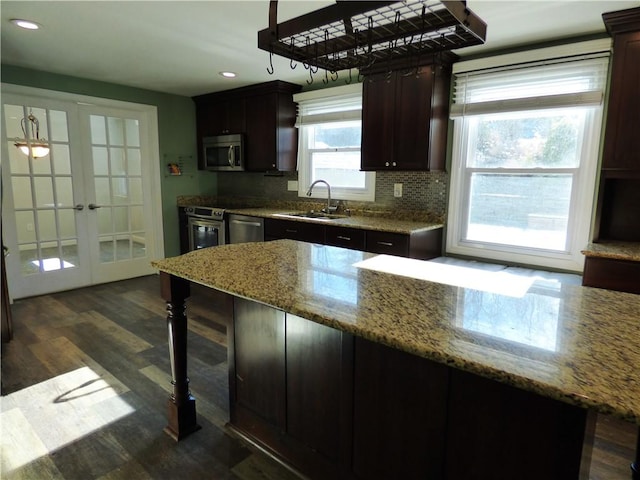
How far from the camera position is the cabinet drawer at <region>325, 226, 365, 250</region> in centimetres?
326

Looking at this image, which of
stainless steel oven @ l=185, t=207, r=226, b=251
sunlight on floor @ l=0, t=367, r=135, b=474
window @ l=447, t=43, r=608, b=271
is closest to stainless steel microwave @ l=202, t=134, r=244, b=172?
stainless steel oven @ l=185, t=207, r=226, b=251

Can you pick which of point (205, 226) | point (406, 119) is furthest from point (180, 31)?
point (205, 226)

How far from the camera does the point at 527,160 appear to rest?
9.73ft

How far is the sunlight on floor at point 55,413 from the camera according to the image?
185 centimetres

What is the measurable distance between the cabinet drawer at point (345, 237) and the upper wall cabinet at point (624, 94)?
5.64 feet

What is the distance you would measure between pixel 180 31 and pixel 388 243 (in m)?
2.11

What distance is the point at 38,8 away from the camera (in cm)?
238

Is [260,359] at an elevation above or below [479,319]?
below

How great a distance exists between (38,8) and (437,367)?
9.69 feet

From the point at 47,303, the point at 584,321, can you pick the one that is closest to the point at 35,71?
the point at 47,303

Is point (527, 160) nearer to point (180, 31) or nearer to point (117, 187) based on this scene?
point (180, 31)

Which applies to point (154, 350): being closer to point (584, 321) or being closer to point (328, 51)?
point (328, 51)

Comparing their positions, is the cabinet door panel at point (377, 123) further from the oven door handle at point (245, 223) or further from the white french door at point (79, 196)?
the white french door at point (79, 196)

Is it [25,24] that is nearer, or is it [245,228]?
[25,24]
